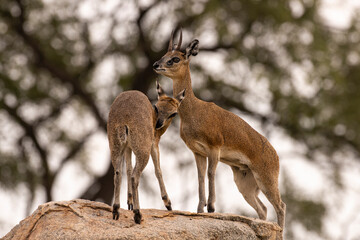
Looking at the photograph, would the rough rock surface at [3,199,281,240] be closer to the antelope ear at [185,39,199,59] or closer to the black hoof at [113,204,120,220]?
the black hoof at [113,204,120,220]

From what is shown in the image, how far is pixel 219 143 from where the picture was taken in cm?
868

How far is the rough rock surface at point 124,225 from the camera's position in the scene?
23.7ft

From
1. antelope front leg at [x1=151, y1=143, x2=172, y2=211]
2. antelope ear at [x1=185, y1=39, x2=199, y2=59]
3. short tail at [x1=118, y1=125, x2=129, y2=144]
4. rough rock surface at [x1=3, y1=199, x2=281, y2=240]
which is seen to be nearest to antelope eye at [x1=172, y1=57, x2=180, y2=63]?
antelope ear at [x1=185, y1=39, x2=199, y2=59]

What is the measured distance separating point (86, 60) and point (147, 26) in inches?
83.5

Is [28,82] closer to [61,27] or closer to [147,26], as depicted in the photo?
[61,27]

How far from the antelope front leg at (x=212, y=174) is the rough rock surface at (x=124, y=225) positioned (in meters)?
0.27

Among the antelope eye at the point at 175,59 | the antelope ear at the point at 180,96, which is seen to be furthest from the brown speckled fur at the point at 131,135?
the antelope eye at the point at 175,59

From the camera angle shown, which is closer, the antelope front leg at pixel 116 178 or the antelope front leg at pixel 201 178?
the antelope front leg at pixel 116 178

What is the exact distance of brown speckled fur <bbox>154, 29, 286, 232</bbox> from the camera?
337 inches

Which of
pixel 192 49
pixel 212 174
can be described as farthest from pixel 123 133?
pixel 192 49

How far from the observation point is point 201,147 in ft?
28.3

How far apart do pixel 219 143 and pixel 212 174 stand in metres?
0.45

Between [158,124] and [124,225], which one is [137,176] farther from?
[158,124]

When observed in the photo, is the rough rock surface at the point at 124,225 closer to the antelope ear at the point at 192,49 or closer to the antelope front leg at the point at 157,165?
the antelope front leg at the point at 157,165
